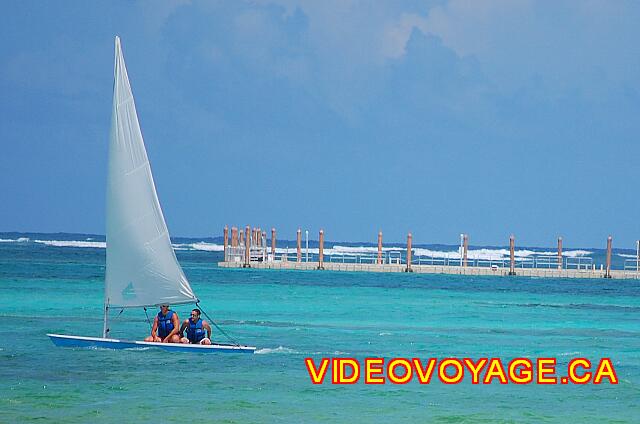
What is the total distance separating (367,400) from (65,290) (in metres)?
30.9

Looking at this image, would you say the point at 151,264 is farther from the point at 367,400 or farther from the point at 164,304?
the point at 367,400

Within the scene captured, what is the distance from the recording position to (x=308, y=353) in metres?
26.9

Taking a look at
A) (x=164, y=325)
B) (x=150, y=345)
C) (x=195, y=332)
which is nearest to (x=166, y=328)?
(x=164, y=325)

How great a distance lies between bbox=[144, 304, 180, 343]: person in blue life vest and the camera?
2497 cm

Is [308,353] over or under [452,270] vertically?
under

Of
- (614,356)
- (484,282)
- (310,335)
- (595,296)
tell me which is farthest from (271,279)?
(614,356)

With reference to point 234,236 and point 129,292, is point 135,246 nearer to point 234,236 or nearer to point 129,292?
point 129,292

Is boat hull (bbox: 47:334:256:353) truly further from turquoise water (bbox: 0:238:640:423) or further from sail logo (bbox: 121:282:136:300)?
sail logo (bbox: 121:282:136:300)

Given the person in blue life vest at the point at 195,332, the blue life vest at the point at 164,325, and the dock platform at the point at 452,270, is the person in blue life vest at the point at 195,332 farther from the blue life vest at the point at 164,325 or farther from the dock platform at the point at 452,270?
the dock platform at the point at 452,270

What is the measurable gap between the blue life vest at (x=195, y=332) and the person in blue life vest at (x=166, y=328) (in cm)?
31

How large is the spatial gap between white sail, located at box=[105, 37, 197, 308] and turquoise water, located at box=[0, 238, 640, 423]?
4.13 feet

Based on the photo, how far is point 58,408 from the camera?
738 inches

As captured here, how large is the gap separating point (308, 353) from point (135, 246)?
473cm

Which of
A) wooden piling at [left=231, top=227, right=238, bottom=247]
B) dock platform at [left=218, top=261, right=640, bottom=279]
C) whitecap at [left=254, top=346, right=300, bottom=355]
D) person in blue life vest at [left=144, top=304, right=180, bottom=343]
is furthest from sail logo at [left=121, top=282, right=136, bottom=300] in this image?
wooden piling at [left=231, top=227, right=238, bottom=247]
